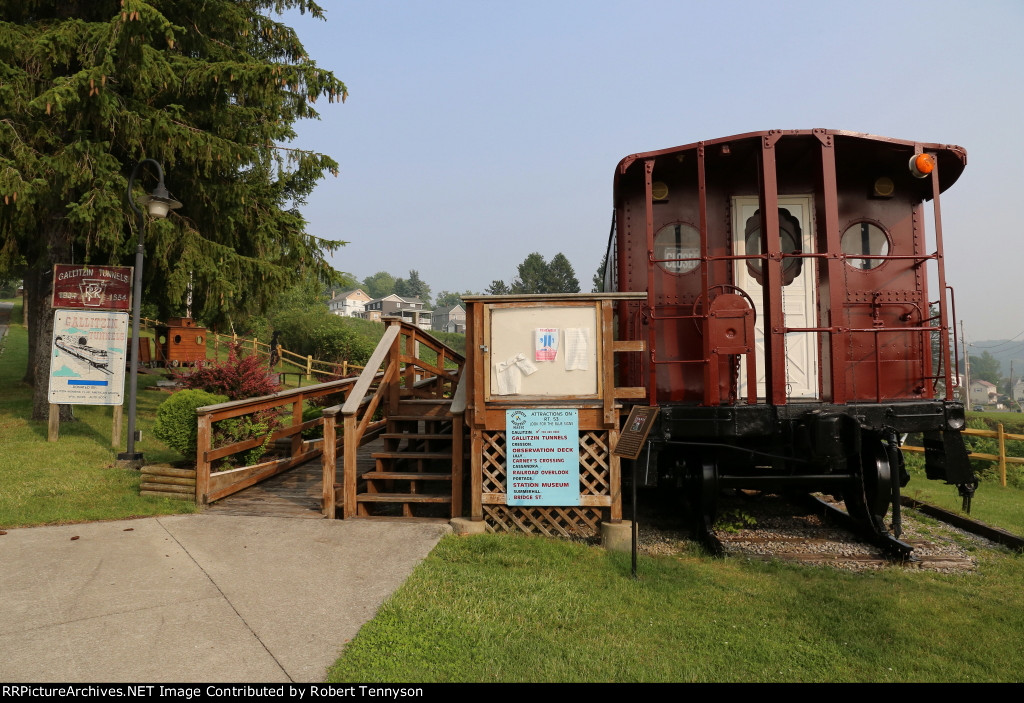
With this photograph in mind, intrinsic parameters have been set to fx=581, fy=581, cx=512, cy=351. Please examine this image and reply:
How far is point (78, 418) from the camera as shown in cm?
1015

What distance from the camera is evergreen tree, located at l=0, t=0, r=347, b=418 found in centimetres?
840

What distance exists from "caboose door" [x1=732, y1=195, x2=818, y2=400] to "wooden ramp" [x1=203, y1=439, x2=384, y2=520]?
442cm

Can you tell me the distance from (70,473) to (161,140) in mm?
5260

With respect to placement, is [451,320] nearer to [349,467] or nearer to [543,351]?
[349,467]

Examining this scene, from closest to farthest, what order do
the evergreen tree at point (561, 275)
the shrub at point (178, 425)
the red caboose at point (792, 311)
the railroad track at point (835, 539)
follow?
the railroad track at point (835, 539)
the red caboose at point (792, 311)
the shrub at point (178, 425)
the evergreen tree at point (561, 275)

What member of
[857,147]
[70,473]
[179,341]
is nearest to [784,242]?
[857,147]

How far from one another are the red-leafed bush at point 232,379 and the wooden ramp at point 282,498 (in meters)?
1.26

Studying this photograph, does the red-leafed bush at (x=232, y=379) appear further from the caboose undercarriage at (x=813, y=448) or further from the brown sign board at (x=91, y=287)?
the caboose undercarriage at (x=813, y=448)

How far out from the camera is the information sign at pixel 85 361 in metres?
8.06

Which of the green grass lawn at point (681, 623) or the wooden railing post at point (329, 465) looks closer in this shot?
the green grass lawn at point (681, 623)

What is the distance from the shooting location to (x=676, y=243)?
5.98m

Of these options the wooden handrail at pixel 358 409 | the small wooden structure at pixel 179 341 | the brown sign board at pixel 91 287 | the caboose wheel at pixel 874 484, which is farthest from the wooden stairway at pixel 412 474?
the small wooden structure at pixel 179 341
